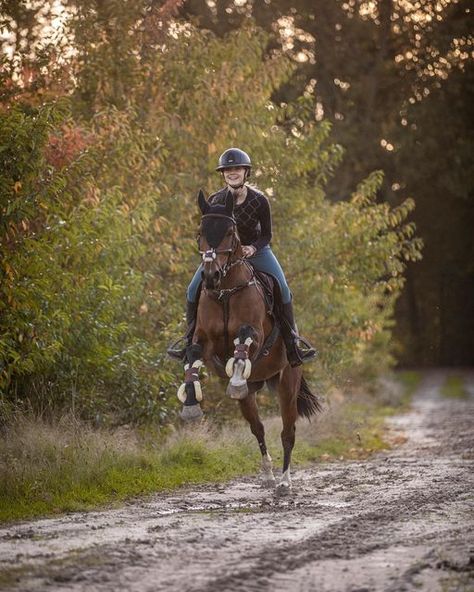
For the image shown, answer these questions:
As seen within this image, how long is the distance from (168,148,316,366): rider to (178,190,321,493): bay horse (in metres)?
0.25

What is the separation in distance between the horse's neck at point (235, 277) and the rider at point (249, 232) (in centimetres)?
21

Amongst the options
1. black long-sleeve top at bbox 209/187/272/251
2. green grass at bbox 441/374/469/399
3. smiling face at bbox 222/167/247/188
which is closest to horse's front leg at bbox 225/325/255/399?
black long-sleeve top at bbox 209/187/272/251

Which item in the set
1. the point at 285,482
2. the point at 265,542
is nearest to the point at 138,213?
the point at 285,482

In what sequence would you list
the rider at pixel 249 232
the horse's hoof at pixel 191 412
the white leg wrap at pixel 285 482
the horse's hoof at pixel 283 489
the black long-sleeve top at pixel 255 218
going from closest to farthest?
the horse's hoof at pixel 191 412 < the horse's hoof at pixel 283 489 < the white leg wrap at pixel 285 482 < the rider at pixel 249 232 < the black long-sleeve top at pixel 255 218

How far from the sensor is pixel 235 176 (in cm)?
1276

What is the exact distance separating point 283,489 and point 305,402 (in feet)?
9.28

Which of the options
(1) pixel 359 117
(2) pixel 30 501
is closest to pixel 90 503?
(2) pixel 30 501

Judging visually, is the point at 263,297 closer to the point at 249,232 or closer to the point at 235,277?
the point at 235,277

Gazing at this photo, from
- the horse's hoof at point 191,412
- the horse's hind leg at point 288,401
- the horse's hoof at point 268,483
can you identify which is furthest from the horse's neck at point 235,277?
the horse's hoof at point 268,483

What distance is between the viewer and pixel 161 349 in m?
17.1

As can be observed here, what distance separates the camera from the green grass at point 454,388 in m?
36.1

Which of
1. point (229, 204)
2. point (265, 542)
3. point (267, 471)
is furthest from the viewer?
point (267, 471)

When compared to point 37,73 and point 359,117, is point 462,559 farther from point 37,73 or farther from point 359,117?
point 359,117

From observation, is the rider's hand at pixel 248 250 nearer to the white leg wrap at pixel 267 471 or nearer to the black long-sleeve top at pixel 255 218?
the black long-sleeve top at pixel 255 218
